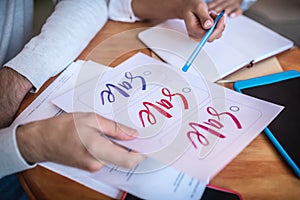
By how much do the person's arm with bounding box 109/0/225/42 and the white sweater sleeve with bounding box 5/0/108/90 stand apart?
0.15ft

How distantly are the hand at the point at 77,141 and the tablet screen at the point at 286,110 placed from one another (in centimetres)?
23

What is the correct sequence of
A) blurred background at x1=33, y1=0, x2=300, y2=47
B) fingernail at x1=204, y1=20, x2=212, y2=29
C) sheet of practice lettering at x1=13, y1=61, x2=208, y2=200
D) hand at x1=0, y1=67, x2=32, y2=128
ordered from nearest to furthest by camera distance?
1. sheet of practice lettering at x1=13, y1=61, x2=208, y2=200
2. hand at x1=0, y1=67, x2=32, y2=128
3. fingernail at x1=204, y1=20, x2=212, y2=29
4. blurred background at x1=33, y1=0, x2=300, y2=47

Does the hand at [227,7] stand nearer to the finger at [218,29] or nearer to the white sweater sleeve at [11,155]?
the finger at [218,29]

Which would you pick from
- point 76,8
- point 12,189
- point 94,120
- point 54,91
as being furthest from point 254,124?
point 12,189

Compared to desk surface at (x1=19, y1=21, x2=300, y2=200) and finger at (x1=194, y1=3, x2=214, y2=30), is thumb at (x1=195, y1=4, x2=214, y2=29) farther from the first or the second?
desk surface at (x1=19, y1=21, x2=300, y2=200)

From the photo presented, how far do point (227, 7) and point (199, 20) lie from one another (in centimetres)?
16

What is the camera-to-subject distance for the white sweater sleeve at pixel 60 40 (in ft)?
2.07

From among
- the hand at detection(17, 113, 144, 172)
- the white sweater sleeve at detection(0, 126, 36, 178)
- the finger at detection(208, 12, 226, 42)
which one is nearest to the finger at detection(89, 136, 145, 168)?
the hand at detection(17, 113, 144, 172)

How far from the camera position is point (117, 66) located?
0.66m

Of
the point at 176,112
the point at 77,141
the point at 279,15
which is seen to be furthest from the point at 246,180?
the point at 279,15

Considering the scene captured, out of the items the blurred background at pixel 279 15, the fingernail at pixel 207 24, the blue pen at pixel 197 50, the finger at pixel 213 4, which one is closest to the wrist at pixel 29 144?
the blue pen at pixel 197 50

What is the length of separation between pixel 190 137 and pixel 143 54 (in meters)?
0.27

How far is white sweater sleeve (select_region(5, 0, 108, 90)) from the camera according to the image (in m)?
0.63

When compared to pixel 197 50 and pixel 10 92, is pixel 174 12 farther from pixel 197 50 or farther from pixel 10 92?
pixel 10 92
